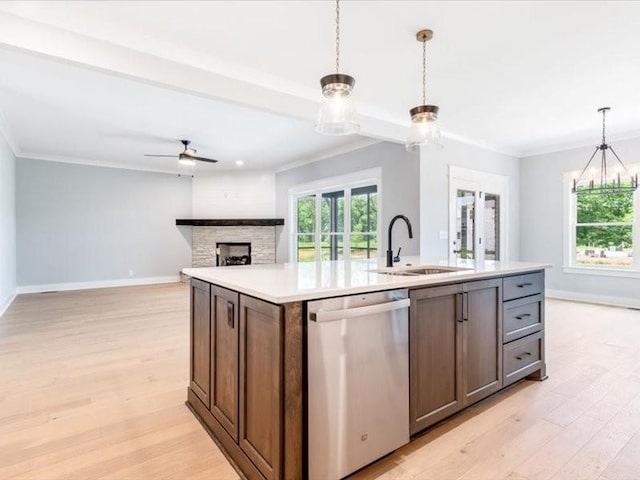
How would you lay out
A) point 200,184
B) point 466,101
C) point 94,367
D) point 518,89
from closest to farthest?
point 94,367
point 518,89
point 466,101
point 200,184

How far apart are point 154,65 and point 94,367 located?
2.58 m

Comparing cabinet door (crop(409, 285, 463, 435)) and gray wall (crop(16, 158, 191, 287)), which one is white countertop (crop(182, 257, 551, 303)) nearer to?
cabinet door (crop(409, 285, 463, 435))

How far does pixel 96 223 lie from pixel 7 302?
2271 mm

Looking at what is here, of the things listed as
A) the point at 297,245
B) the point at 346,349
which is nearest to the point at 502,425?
the point at 346,349

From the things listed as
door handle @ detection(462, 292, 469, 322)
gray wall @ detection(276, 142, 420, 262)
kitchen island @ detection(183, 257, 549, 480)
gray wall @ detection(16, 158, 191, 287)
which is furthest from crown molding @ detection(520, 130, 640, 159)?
gray wall @ detection(16, 158, 191, 287)

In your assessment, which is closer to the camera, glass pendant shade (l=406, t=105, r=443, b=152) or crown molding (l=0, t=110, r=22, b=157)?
glass pendant shade (l=406, t=105, r=443, b=152)

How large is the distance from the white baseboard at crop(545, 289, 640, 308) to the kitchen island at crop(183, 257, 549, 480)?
13.9 ft

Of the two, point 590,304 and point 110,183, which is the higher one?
point 110,183

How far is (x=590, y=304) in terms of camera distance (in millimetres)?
5535

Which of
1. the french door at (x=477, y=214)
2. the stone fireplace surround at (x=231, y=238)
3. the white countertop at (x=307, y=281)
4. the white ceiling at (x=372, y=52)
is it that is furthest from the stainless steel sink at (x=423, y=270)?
the stone fireplace surround at (x=231, y=238)

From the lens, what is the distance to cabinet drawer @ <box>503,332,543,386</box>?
249 cm

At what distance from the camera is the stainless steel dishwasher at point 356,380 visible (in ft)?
4.95

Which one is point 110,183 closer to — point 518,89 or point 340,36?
point 340,36

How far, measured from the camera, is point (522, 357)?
8.61ft
